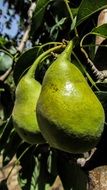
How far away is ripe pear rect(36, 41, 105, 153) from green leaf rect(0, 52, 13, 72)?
0.77m

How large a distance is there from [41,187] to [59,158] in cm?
10

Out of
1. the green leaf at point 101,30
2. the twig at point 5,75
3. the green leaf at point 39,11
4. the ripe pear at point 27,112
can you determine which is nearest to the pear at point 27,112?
the ripe pear at point 27,112

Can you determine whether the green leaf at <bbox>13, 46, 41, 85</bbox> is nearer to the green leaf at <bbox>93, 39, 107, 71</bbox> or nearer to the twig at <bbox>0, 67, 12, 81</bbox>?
the green leaf at <bbox>93, 39, 107, 71</bbox>

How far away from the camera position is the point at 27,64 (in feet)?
3.84

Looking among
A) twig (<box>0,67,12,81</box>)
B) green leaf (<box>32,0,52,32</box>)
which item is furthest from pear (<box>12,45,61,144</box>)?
twig (<box>0,67,12,81</box>)

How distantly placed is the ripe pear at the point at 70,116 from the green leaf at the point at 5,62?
2.53 ft

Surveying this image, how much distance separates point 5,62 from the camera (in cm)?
160

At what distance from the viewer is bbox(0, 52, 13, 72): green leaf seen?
1.58m

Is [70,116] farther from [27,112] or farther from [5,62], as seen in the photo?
[5,62]

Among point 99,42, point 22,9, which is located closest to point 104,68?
point 99,42

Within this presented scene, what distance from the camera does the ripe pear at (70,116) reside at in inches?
30.5

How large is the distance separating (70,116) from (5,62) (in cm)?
86

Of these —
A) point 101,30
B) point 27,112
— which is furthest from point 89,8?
point 27,112

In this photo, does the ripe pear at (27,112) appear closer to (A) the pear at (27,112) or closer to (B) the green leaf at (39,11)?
(A) the pear at (27,112)
